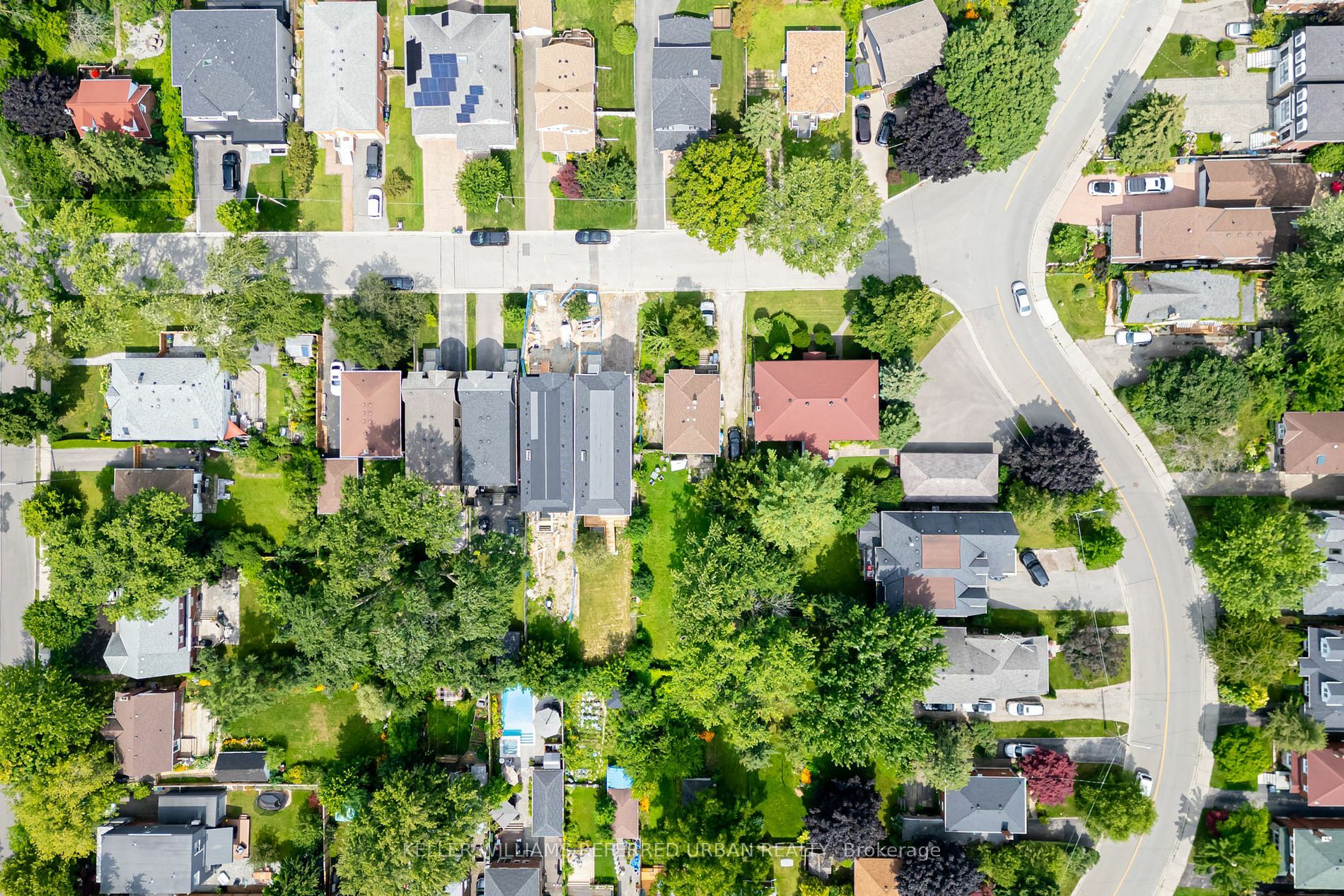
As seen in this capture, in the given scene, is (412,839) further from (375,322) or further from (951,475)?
(951,475)

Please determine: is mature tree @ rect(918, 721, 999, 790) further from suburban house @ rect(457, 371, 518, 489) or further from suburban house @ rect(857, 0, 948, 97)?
suburban house @ rect(857, 0, 948, 97)

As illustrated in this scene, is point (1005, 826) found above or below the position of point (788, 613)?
below

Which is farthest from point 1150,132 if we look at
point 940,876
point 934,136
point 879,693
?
point 940,876

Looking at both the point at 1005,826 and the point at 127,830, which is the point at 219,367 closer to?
the point at 127,830

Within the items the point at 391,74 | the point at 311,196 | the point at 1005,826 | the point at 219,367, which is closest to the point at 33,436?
the point at 219,367

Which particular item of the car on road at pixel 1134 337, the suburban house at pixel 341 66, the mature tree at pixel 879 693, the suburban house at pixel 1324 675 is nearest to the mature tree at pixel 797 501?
the mature tree at pixel 879 693

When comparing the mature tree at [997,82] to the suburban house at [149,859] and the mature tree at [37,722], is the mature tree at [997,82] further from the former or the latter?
the suburban house at [149,859]

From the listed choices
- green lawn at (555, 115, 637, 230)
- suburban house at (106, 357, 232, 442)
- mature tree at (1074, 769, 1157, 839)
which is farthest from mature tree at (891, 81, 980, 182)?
suburban house at (106, 357, 232, 442)

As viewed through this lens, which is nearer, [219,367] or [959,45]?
[959,45]
